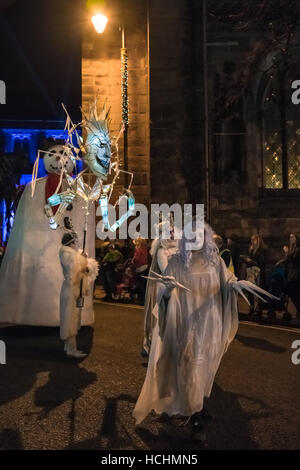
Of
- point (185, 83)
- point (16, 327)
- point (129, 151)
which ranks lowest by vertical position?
point (16, 327)

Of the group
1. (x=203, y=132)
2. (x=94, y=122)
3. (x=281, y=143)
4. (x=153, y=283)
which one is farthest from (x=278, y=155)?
(x=153, y=283)

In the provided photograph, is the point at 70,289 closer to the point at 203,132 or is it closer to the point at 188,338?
the point at 188,338

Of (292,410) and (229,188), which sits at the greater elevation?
(229,188)

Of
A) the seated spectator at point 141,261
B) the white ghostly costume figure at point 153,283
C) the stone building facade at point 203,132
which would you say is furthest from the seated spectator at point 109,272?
the white ghostly costume figure at point 153,283

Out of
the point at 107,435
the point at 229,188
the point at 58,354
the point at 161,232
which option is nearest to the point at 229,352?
the point at 161,232

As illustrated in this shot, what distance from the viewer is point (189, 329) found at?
4.49 meters

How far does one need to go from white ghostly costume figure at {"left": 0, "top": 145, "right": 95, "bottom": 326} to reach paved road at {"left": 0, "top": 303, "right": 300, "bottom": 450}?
0.49 m

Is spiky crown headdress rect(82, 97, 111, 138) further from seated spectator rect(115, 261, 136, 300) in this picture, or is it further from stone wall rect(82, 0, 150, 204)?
stone wall rect(82, 0, 150, 204)

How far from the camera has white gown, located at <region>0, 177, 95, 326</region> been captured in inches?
326

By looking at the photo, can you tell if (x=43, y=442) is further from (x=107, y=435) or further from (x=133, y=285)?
(x=133, y=285)

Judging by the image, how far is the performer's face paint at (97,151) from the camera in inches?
295

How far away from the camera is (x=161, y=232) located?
6879 millimetres

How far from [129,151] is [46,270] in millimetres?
9425

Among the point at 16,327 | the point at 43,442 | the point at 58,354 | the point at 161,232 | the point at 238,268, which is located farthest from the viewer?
the point at 238,268
